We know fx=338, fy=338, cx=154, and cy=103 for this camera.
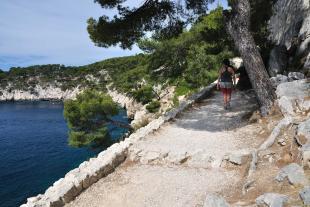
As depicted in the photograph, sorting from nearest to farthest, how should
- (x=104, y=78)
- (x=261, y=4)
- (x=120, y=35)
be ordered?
(x=120, y=35) → (x=261, y=4) → (x=104, y=78)

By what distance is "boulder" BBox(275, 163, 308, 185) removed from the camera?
6074 millimetres

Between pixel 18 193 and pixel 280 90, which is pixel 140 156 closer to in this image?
pixel 280 90

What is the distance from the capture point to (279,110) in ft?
34.9

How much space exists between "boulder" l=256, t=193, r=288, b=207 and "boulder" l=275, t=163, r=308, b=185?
75 centimetres

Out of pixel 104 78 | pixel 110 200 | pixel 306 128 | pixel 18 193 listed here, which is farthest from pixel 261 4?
pixel 104 78

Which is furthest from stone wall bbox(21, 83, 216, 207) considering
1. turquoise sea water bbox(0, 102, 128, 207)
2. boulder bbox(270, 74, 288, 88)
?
turquoise sea water bbox(0, 102, 128, 207)

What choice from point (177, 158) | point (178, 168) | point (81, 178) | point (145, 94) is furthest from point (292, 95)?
point (145, 94)

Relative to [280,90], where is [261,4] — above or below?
above

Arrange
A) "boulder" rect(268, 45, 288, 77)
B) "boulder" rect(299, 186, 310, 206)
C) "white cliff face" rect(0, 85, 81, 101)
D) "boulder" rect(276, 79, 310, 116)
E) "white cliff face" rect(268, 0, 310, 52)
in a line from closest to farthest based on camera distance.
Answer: "boulder" rect(299, 186, 310, 206)
"boulder" rect(276, 79, 310, 116)
"white cliff face" rect(268, 0, 310, 52)
"boulder" rect(268, 45, 288, 77)
"white cliff face" rect(0, 85, 81, 101)

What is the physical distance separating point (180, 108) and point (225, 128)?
10.1ft

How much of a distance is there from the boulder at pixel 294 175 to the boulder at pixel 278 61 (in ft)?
29.1

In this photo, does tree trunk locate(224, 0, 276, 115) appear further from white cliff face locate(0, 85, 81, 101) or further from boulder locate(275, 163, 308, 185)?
white cliff face locate(0, 85, 81, 101)

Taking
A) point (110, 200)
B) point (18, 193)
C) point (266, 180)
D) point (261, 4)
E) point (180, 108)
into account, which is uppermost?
point (261, 4)

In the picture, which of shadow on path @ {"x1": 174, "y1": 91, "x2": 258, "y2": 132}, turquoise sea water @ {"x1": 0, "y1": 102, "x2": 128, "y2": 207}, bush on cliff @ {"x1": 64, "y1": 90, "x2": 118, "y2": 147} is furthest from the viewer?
bush on cliff @ {"x1": 64, "y1": 90, "x2": 118, "y2": 147}
